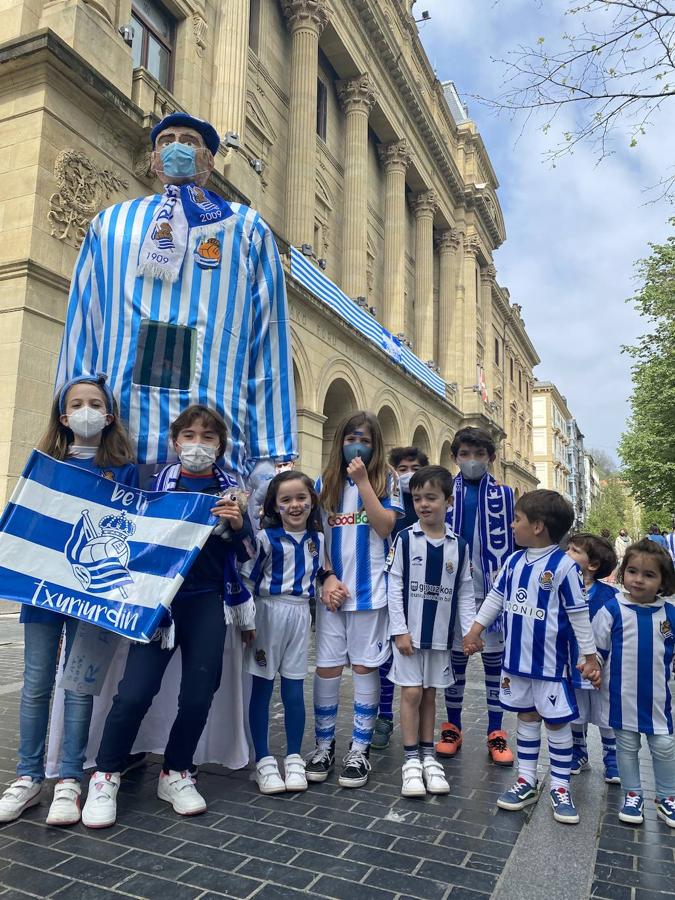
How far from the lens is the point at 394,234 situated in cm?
2644

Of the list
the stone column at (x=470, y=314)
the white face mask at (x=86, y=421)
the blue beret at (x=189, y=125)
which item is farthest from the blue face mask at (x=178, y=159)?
the stone column at (x=470, y=314)

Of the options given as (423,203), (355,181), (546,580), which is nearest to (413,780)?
(546,580)

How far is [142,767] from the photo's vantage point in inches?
146

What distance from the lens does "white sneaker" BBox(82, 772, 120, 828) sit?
2.86 m

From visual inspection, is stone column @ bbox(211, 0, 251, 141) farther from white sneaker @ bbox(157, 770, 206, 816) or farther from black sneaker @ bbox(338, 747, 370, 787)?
white sneaker @ bbox(157, 770, 206, 816)

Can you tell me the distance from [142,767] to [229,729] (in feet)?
1.83

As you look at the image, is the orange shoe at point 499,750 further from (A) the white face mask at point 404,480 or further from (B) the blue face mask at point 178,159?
(B) the blue face mask at point 178,159

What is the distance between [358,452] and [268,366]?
72 cm

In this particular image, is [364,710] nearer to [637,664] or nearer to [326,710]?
[326,710]

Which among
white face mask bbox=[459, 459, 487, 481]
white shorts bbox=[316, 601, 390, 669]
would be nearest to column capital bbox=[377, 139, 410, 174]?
white face mask bbox=[459, 459, 487, 481]

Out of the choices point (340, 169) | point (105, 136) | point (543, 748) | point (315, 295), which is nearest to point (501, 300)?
point (340, 169)

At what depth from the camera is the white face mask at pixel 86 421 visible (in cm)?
316

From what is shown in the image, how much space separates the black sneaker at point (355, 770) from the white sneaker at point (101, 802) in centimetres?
118

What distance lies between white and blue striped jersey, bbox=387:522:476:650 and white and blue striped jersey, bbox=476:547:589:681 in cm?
34
